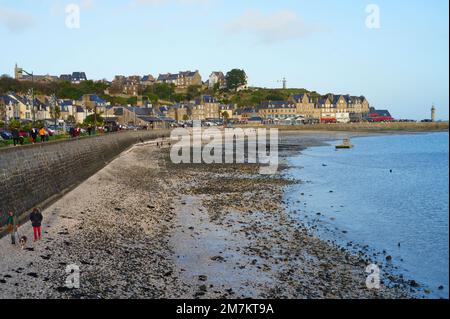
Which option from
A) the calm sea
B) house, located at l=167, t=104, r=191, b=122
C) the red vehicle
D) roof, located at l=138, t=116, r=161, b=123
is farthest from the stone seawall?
the red vehicle

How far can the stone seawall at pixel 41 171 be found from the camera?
59.8ft

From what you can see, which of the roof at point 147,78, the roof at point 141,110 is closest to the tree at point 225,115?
the roof at point 141,110

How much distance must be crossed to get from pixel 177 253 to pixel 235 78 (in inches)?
6848

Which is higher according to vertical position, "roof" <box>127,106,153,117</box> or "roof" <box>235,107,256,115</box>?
"roof" <box>235,107,256,115</box>

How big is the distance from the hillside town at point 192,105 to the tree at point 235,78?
433 mm

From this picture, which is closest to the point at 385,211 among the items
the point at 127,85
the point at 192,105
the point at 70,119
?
the point at 70,119

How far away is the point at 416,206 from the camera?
84.4 ft

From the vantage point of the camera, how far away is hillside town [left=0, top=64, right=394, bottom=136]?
114m

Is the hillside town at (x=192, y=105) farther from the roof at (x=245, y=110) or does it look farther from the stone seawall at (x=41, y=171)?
the stone seawall at (x=41, y=171)

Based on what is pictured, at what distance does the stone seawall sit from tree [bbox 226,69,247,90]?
151m

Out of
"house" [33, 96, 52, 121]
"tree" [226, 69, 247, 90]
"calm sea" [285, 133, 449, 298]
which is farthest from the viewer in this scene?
"tree" [226, 69, 247, 90]

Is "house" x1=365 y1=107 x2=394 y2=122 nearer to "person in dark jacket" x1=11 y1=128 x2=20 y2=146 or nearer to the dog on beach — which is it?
"person in dark jacket" x1=11 y1=128 x2=20 y2=146

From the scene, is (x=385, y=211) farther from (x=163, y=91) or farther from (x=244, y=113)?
(x=163, y=91)

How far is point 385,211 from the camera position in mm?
24250
